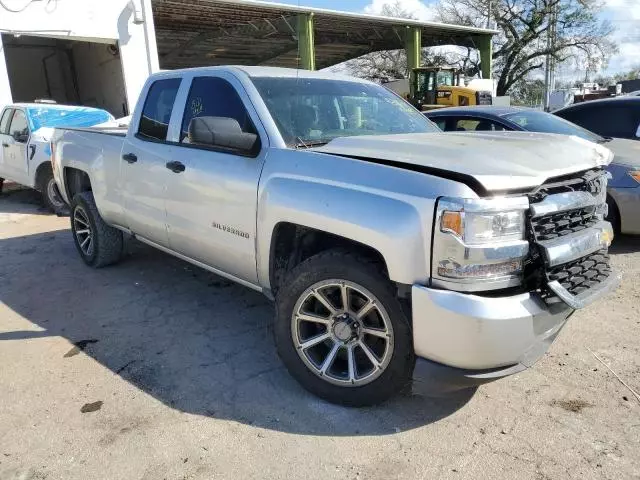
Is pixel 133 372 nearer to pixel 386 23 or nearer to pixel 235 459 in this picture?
pixel 235 459

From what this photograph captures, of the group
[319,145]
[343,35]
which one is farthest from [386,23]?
[319,145]

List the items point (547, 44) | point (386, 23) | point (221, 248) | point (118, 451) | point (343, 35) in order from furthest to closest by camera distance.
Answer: point (547, 44) < point (343, 35) < point (386, 23) < point (221, 248) < point (118, 451)

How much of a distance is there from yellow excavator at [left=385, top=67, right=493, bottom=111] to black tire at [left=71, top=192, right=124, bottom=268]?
687 inches

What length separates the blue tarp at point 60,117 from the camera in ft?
31.3

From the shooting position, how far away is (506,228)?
2580 millimetres

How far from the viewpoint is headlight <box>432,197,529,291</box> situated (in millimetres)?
2498

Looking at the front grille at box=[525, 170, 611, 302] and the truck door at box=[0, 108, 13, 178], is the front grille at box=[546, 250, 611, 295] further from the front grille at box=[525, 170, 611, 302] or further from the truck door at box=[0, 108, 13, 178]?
the truck door at box=[0, 108, 13, 178]

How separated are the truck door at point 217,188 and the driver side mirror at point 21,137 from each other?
6.70 meters

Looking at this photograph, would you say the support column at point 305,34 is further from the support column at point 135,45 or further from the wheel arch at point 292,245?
the wheel arch at point 292,245

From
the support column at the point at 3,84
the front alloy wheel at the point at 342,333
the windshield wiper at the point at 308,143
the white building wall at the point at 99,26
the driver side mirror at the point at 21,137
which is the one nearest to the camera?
the front alloy wheel at the point at 342,333

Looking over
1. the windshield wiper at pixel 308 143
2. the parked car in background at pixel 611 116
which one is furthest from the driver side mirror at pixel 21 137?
the parked car in background at pixel 611 116

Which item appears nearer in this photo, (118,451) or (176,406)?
(118,451)

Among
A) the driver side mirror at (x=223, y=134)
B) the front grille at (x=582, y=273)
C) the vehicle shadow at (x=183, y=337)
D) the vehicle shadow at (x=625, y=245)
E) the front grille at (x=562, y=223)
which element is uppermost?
the driver side mirror at (x=223, y=134)

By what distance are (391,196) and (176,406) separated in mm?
1755
